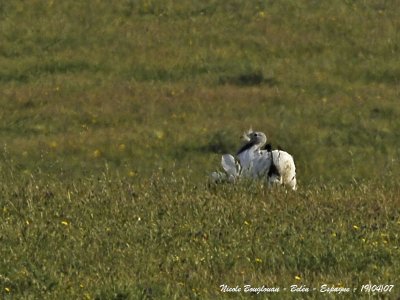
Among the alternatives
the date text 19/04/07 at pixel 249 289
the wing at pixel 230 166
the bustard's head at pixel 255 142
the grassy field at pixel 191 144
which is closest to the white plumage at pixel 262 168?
the wing at pixel 230 166

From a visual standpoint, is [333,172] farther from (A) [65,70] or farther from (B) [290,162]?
(A) [65,70]

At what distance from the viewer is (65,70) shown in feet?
92.5

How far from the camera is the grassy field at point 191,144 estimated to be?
8.73 m

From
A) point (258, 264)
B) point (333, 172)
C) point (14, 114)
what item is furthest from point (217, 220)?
point (14, 114)

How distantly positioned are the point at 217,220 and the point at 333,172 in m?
10.9

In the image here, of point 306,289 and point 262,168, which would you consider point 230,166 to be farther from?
point 306,289

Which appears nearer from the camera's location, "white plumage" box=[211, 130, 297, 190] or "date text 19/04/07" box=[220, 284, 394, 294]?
"date text 19/04/07" box=[220, 284, 394, 294]

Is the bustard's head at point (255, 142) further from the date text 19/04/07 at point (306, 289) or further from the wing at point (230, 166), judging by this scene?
the date text 19/04/07 at point (306, 289)

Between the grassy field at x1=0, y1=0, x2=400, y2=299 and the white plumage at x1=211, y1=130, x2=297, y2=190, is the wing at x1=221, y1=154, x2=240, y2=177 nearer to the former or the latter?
the white plumage at x1=211, y1=130, x2=297, y2=190

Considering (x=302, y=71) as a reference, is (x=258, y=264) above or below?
above

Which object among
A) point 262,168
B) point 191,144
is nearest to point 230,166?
point 262,168

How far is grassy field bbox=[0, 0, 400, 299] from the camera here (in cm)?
873

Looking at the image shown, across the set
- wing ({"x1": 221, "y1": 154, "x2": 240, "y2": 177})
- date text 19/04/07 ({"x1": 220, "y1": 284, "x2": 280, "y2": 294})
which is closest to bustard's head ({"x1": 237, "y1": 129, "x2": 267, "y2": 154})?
wing ({"x1": 221, "y1": 154, "x2": 240, "y2": 177})

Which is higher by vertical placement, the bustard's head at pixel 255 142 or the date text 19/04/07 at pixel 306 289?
the date text 19/04/07 at pixel 306 289
